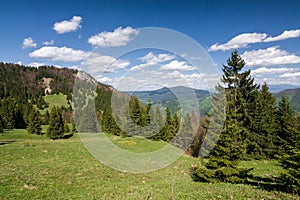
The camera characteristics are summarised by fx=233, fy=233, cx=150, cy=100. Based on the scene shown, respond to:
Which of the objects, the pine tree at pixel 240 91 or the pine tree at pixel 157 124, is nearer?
the pine tree at pixel 240 91

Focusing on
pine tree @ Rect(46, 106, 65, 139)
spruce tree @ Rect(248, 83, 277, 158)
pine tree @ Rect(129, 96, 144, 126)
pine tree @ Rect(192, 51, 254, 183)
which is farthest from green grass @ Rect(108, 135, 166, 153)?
spruce tree @ Rect(248, 83, 277, 158)

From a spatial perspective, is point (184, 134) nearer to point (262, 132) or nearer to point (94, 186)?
point (262, 132)

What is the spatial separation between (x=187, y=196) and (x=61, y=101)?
6491 inches

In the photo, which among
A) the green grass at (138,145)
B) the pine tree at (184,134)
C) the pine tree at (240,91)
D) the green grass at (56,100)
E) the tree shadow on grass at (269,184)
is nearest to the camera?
the tree shadow on grass at (269,184)

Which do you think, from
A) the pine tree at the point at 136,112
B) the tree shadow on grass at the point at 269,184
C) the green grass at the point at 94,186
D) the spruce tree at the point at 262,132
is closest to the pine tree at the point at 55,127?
the pine tree at the point at 136,112

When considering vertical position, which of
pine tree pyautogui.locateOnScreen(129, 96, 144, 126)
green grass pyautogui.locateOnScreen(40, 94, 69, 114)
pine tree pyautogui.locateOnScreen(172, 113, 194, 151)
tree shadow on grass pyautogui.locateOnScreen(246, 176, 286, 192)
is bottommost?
pine tree pyautogui.locateOnScreen(172, 113, 194, 151)

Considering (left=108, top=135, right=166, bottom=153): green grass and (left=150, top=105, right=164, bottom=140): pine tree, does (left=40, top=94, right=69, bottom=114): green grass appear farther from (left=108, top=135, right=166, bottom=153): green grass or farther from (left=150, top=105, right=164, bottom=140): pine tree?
(left=108, top=135, right=166, bottom=153): green grass

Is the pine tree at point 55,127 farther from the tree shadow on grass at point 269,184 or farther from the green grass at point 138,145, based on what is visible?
the tree shadow on grass at point 269,184

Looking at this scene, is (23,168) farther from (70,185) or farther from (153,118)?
(153,118)

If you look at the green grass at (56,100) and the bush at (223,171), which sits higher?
the green grass at (56,100)

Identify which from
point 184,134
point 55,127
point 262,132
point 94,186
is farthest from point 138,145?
point 94,186

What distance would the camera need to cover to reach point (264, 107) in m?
38.8

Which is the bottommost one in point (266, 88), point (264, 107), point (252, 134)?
point (252, 134)

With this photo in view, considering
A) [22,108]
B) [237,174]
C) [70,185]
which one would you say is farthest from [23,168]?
[22,108]
